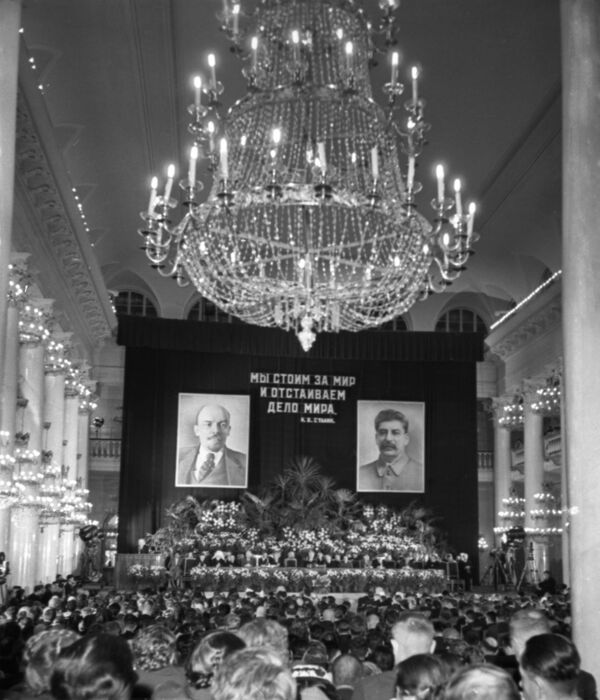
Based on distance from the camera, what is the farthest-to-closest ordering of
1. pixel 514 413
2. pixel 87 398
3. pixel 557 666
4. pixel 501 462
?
pixel 501 462 → pixel 87 398 → pixel 514 413 → pixel 557 666

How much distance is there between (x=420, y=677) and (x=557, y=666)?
0.46 m

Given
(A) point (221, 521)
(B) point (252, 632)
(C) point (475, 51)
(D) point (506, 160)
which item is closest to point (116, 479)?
(A) point (221, 521)

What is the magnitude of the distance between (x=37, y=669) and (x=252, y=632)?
48.9 inches

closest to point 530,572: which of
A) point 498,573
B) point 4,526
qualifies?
point 498,573

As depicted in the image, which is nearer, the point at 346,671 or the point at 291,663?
the point at 346,671

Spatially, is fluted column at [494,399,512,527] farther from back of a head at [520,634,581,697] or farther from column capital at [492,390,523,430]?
back of a head at [520,634,581,697]

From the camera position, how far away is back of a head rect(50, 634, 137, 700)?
287cm

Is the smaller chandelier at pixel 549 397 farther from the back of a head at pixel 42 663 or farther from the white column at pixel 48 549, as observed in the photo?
the back of a head at pixel 42 663

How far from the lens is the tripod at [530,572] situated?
25359 millimetres

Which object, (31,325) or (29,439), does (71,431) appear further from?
(31,325)

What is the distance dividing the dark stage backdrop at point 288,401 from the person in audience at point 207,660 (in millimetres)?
22353

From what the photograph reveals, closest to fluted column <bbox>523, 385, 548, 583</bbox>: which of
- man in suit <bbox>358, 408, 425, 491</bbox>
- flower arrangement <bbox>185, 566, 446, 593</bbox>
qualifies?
man in suit <bbox>358, 408, 425, 491</bbox>

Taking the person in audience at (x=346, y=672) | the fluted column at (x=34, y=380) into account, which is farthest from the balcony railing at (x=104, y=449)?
the person in audience at (x=346, y=672)

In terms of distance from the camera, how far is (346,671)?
509cm
